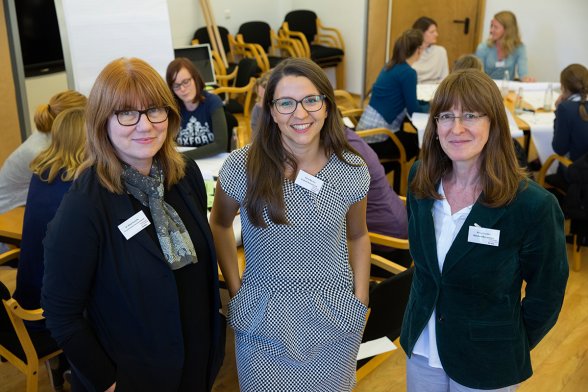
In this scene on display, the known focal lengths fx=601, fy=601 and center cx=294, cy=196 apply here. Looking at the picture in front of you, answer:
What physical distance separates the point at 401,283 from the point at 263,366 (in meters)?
0.62

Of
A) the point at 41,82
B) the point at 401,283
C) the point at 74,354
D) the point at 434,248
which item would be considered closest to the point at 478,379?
the point at 434,248

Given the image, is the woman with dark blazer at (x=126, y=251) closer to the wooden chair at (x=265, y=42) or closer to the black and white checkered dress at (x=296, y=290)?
the black and white checkered dress at (x=296, y=290)

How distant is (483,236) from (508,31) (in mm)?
4919

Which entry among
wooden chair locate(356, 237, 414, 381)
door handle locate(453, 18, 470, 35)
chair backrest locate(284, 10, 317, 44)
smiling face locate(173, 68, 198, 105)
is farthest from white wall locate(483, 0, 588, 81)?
wooden chair locate(356, 237, 414, 381)

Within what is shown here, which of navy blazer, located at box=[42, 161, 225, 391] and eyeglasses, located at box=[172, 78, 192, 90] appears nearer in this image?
navy blazer, located at box=[42, 161, 225, 391]

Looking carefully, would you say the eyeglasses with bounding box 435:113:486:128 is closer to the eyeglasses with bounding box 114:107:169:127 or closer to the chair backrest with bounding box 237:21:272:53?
the eyeglasses with bounding box 114:107:169:127

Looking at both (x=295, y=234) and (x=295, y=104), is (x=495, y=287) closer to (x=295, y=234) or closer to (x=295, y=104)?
(x=295, y=234)

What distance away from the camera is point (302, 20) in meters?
8.56

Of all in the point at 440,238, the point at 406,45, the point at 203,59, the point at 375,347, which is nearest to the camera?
the point at 440,238

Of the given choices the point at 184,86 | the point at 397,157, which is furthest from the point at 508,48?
the point at 184,86

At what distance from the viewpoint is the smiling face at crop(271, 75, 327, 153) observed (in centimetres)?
171

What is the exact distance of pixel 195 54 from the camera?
6016 millimetres

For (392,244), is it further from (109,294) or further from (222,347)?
(109,294)

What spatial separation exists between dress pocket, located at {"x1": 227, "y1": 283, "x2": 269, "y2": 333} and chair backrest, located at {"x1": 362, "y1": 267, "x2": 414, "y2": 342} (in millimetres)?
439
